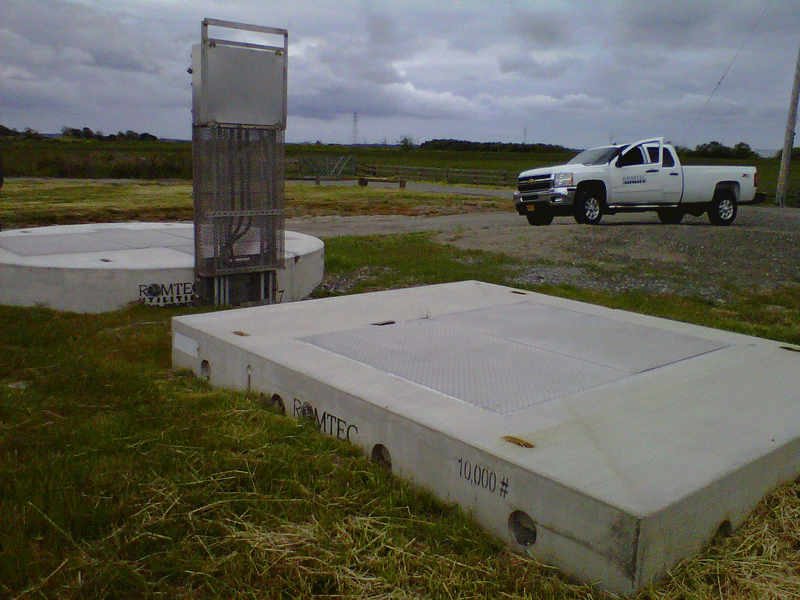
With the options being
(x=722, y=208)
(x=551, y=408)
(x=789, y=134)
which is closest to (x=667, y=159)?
(x=722, y=208)

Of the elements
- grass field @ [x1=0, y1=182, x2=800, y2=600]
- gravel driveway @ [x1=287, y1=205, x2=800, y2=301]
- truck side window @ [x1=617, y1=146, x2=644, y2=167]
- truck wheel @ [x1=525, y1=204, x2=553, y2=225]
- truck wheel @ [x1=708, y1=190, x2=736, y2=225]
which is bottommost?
grass field @ [x1=0, y1=182, x2=800, y2=600]

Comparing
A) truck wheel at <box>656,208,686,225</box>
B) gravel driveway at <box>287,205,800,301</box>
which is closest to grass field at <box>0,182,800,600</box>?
gravel driveway at <box>287,205,800,301</box>

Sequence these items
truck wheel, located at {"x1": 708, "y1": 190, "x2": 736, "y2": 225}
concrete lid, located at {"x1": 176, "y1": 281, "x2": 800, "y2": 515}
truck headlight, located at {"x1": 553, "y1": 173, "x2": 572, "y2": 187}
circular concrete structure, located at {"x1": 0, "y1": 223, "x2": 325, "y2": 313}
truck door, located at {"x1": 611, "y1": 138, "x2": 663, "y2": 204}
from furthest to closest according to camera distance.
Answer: truck wheel, located at {"x1": 708, "y1": 190, "x2": 736, "y2": 225} < truck door, located at {"x1": 611, "y1": 138, "x2": 663, "y2": 204} < truck headlight, located at {"x1": 553, "y1": 173, "x2": 572, "y2": 187} < circular concrete structure, located at {"x1": 0, "y1": 223, "x2": 325, "y2": 313} < concrete lid, located at {"x1": 176, "y1": 281, "x2": 800, "y2": 515}

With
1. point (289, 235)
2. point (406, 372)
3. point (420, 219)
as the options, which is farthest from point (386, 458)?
point (420, 219)

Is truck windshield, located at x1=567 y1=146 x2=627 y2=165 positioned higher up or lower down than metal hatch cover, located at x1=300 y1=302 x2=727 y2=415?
higher up

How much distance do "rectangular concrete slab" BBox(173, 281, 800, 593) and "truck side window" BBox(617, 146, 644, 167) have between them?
1282 cm

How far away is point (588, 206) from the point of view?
17.5m

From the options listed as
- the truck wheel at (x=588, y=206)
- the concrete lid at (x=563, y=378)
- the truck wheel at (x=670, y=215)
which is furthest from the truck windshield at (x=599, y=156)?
the concrete lid at (x=563, y=378)

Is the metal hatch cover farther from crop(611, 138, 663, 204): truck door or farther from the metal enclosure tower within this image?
crop(611, 138, 663, 204): truck door

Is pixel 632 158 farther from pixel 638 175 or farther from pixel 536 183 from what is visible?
pixel 536 183

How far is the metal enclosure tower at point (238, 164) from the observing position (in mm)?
6840

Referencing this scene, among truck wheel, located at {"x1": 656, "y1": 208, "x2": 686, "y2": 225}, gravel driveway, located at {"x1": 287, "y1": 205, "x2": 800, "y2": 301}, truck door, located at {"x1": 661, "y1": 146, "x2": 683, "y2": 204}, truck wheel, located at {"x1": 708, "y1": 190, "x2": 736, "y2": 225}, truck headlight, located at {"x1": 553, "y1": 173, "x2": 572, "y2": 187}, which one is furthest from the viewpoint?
truck wheel, located at {"x1": 656, "y1": 208, "x2": 686, "y2": 225}

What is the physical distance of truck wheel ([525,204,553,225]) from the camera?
17.8m

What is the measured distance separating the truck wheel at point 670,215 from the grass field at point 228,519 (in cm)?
1699
